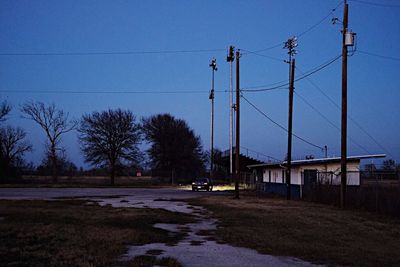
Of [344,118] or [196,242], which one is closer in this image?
[196,242]

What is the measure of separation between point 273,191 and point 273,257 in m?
34.7

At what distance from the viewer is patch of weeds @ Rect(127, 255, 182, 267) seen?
9578 mm

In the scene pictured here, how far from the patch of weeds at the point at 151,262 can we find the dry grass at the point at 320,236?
2833mm

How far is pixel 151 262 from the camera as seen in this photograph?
9.91 m

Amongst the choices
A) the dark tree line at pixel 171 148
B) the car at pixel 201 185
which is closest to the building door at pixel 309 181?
the car at pixel 201 185

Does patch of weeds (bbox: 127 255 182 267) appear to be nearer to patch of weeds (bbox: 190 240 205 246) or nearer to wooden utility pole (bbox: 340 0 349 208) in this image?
patch of weeds (bbox: 190 240 205 246)

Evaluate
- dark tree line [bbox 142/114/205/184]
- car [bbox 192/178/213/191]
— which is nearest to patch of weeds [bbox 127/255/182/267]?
car [bbox 192/178/213/191]

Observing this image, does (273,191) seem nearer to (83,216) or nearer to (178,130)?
(83,216)

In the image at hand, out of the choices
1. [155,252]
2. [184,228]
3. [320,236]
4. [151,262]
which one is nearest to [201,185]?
[184,228]

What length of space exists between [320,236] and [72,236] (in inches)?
295

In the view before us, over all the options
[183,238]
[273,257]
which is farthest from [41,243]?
[273,257]

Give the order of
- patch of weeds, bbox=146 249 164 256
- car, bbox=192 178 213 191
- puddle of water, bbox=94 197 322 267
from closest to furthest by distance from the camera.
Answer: puddle of water, bbox=94 197 322 267, patch of weeds, bbox=146 249 164 256, car, bbox=192 178 213 191

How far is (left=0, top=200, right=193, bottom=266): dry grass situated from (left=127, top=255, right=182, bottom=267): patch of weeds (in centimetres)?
50

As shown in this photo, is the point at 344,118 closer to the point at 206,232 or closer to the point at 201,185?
the point at 206,232
